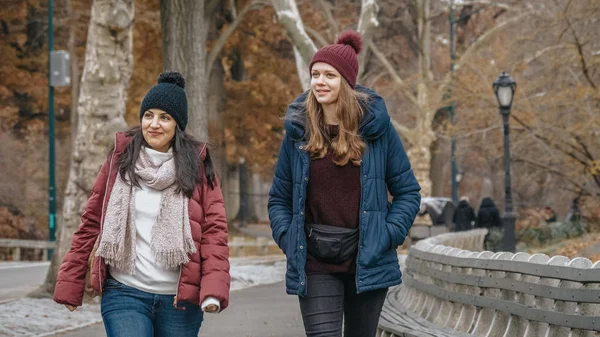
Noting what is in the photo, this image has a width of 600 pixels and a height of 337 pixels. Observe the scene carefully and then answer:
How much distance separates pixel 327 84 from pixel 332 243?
0.74m

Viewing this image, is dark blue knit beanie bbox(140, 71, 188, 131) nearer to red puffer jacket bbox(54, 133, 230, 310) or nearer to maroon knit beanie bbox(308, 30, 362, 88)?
red puffer jacket bbox(54, 133, 230, 310)

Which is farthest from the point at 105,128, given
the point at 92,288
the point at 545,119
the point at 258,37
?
the point at 258,37

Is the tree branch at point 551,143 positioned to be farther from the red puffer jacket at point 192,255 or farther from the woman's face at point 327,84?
the red puffer jacket at point 192,255

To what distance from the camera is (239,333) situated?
11.3 m

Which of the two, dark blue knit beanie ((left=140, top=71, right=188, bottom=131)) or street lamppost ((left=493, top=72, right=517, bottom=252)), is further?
street lamppost ((left=493, top=72, right=517, bottom=252))

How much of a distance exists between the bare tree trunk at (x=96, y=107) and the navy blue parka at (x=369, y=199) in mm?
9427

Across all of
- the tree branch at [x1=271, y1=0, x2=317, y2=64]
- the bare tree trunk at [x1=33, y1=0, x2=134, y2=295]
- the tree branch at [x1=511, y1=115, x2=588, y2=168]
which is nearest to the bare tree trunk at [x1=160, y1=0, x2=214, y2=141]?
the tree branch at [x1=271, y1=0, x2=317, y2=64]

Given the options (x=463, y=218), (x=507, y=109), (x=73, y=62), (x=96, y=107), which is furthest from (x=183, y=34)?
(x=73, y=62)

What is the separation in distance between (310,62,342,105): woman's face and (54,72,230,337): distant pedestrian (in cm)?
60

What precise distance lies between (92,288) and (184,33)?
1516cm

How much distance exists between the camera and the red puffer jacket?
205 inches

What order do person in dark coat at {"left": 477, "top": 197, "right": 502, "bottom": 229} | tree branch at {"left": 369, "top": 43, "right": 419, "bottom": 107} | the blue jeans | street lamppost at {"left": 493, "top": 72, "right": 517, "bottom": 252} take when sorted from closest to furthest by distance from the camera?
the blue jeans → street lamppost at {"left": 493, "top": 72, "right": 517, "bottom": 252} → person in dark coat at {"left": 477, "top": 197, "right": 502, "bottom": 229} → tree branch at {"left": 369, "top": 43, "right": 419, "bottom": 107}

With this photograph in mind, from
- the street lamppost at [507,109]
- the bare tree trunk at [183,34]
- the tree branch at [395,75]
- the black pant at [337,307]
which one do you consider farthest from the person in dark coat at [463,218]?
the black pant at [337,307]

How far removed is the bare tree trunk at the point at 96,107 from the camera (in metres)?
14.8
